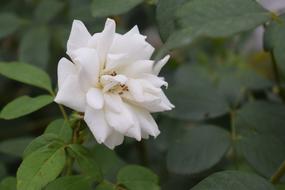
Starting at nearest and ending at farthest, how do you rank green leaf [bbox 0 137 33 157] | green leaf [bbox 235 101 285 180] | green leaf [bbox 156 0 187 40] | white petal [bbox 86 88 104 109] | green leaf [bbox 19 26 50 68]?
white petal [bbox 86 88 104 109] → green leaf [bbox 156 0 187 40] → green leaf [bbox 235 101 285 180] → green leaf [bbox 0 137 33 157] → green leaf [bbox 19 26 50 68]

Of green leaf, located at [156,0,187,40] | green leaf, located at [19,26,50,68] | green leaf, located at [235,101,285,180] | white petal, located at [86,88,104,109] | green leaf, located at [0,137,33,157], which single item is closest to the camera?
white petal, located at [86,88,104,109]

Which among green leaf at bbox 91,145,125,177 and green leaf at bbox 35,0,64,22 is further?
green leaf at bbox 35,0,64,22

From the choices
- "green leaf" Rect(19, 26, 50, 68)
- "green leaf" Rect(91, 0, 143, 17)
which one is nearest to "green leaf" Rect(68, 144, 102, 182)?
"green leaf" Rect(91, 0, 143, 17)

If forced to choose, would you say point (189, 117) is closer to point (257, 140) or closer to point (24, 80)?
point (257, 140)

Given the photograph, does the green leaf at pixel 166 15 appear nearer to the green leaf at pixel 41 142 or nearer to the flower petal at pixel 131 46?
the flower petal at pixel 131 46

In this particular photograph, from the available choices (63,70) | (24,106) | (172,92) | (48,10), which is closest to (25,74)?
(24,106)

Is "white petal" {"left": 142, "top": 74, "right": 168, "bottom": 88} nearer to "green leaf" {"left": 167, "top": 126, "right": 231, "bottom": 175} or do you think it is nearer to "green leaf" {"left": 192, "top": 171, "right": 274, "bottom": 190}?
"green leaf" {"left": 192, "top": 171, "right": 274, "bottom": 190}

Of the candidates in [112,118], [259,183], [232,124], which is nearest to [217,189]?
[259,183]
